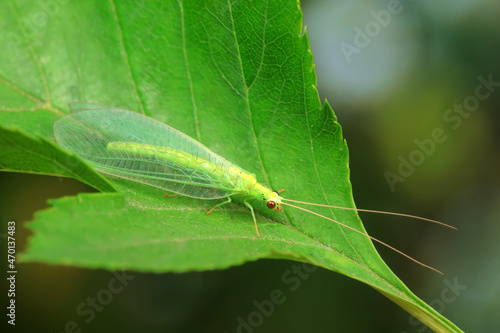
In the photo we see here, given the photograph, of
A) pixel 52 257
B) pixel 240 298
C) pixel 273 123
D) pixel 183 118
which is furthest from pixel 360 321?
pixel 52 257

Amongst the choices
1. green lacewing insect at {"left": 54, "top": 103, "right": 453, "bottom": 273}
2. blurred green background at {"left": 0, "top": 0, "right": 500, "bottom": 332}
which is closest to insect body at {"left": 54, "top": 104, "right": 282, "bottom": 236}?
green lacewing insect at {"left": 54, "top": 103, "right": 453, "bottom": 273}

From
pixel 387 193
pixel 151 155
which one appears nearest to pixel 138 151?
Answer: pixel 151 155

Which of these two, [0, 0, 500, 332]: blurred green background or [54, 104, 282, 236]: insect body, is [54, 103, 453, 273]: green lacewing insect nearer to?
[54, 104, 282, 236]: insect body

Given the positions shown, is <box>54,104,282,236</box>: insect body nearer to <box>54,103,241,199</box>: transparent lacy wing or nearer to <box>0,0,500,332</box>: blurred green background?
<box>54,103,241,199</box>: transparent lacy wing

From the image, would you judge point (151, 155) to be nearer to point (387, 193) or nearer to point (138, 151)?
point (138, 151)

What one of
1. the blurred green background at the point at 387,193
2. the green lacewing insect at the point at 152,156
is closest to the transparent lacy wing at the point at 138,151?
the green lacewing insect at the point at 152,156

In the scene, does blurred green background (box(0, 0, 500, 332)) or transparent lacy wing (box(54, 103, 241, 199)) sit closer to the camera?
transparent lacy wing (box(54, 103, 241, 199))
